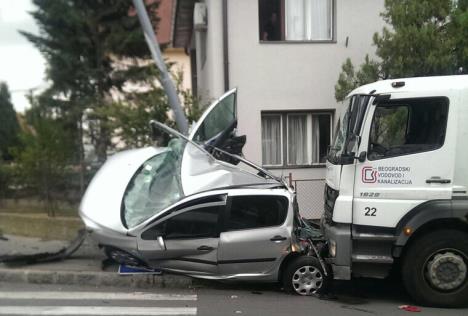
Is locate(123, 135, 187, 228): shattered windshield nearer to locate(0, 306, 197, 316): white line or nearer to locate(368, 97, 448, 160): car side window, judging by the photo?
locate(0, 306, 197, 316): white line

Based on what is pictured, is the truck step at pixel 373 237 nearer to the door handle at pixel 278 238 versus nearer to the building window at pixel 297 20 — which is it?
the door handle at pixel 278 238

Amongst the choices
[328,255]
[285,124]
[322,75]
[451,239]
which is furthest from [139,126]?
[451,239]

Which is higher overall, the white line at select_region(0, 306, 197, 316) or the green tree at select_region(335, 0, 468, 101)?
the green tree at select_region(335, 0, 468, 101)

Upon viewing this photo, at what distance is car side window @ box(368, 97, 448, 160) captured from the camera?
6434 millimetres

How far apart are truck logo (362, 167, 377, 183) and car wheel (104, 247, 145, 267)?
10.5 ft

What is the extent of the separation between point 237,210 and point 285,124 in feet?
17.6

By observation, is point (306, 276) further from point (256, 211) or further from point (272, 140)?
point (272, 140)

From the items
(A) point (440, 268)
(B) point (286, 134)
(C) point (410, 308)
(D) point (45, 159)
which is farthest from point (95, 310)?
(D) point (45, 159)

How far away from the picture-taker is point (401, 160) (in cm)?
643

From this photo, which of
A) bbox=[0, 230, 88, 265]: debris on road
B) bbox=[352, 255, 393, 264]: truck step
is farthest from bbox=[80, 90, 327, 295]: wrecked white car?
bbox=[0, 230, 88, 265]: debris on road

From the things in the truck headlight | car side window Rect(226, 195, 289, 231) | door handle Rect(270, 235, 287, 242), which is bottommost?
the truck headlight

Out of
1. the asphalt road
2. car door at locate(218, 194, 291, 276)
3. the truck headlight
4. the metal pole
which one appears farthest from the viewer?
the metal pole

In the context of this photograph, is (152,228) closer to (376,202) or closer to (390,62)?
(376,202)

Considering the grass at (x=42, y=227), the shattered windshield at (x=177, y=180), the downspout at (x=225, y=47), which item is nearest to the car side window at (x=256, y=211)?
the shattered windshield at (x=177, y=180)
